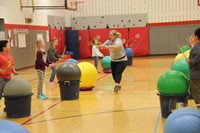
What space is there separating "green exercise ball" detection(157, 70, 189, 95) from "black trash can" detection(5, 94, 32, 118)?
2.85m

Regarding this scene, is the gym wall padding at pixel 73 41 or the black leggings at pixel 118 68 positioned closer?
the black leggings at pixel 118 68

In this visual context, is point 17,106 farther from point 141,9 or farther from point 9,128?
point 141,9

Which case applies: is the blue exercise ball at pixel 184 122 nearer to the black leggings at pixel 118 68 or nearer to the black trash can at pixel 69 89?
the black trash can at pixel 69 89

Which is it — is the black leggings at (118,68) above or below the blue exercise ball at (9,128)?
below

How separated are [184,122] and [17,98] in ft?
12.9

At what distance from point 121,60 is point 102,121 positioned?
10.9ft

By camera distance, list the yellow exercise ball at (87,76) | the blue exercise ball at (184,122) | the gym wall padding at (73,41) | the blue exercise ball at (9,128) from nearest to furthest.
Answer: the blue exercise ball at (9,128) → the blue exercise ball at (184,122) → the yellow exercise ball at (87,76) → the gym wall padding at (73,41)

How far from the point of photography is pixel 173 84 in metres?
6.19

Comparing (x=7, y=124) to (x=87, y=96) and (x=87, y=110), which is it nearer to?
(x=87, y=110)

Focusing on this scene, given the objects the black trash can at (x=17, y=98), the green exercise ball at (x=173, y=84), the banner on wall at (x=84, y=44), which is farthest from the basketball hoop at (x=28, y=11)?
the green exercise ball at (x=173, y=84)

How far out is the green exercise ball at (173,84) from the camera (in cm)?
620

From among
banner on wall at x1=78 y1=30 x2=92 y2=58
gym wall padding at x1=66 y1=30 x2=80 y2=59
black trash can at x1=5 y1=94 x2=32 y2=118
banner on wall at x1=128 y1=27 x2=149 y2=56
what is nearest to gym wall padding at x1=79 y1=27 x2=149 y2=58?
banner on wall at x1=128 y1=27 x2=149 y2=56

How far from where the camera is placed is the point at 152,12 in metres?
23.1

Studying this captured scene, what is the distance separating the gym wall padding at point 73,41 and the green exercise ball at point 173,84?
17.5 m
